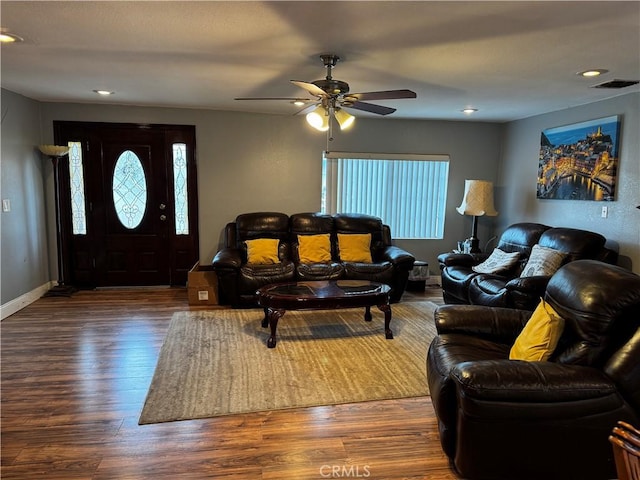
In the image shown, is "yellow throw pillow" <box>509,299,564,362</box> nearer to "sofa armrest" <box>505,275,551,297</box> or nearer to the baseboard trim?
"sofa armrest" <box>505,275,551,297</box>

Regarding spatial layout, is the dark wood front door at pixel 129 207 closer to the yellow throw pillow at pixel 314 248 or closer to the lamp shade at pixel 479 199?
the yellow throw pillow at pixel 314 248

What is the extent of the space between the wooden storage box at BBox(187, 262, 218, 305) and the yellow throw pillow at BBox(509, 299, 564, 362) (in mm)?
3398

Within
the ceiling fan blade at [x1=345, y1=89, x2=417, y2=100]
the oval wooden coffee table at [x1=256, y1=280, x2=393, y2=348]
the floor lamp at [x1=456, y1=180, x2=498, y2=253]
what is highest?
the ceiling fan blade at [x1=345, y1=89, x2=417, y2=100]

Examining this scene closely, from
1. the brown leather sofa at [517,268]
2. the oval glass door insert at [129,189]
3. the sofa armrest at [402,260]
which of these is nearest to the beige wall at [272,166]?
the brown leather sofa at [517,268]

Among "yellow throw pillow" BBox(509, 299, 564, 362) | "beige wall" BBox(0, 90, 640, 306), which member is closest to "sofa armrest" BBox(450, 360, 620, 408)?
"yellow throw pillow" BBox(509, 299, 564, 362)

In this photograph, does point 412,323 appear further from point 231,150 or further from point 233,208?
point 231,150

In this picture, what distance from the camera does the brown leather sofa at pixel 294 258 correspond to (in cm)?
454

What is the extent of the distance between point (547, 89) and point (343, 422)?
3.53 metres

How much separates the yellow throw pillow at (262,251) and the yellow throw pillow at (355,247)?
83cm

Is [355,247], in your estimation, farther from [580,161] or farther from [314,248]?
[580,161]

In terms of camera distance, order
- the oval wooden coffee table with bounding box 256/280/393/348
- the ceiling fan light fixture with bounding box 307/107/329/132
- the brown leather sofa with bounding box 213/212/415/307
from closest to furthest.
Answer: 1. the ceiling fan light fixture with bounding box 307/107/329/132
2. the oval wooden coffee table with bounding box 256/280/393/348
3. the brown leather sofa with bounding box 213/212/415/307

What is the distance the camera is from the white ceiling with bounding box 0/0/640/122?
2178 mm

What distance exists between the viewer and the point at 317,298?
3.53 m

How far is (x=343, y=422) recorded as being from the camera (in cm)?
247
